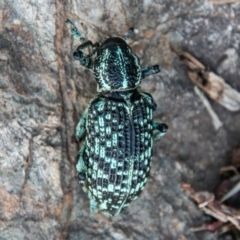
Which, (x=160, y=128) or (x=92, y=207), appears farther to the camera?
(x=160, y=128)

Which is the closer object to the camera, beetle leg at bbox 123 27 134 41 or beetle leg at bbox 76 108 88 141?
beetle leg at bbox 76 108 88 141

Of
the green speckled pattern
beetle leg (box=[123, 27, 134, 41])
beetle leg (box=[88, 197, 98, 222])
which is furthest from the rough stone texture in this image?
the green speckled pattern

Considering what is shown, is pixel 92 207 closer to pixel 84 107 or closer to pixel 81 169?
pixel 81 169

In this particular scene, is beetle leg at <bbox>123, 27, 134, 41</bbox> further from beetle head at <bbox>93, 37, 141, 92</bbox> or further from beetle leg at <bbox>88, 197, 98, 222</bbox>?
beetle leg at <bbox>88, 197, 98, 222</bbox>

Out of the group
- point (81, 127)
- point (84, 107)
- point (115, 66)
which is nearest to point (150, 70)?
point (115, 66)

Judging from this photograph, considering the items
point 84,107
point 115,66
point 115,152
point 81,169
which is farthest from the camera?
point 84,107

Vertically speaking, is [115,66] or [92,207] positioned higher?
[115,66]

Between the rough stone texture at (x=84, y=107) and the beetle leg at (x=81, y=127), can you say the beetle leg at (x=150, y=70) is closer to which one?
the rough stone texture at (x=84, y=107)
